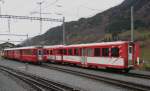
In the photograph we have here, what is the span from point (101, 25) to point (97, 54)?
325 feet

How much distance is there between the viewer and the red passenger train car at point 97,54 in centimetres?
2980

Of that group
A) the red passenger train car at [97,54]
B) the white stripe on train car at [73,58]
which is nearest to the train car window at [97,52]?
the red passenger train car at [97,54]

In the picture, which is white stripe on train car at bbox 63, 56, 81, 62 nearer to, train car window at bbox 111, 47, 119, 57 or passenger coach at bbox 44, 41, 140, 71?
passenger coach at bbox 44, 41, 140, 71

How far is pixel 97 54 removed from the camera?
1332 inches

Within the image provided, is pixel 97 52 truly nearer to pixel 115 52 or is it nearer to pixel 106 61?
pixel 106 61

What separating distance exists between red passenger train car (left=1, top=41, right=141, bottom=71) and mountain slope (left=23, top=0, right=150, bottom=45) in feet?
172

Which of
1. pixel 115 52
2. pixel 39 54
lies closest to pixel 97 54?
pixel 115 52

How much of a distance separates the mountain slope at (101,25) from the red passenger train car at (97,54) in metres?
52.4

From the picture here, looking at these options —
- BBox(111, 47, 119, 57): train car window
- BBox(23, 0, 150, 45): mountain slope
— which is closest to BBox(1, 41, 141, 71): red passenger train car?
BBox(111, 47, 119, 57): train car window

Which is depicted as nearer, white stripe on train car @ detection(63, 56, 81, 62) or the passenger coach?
the passenger coach

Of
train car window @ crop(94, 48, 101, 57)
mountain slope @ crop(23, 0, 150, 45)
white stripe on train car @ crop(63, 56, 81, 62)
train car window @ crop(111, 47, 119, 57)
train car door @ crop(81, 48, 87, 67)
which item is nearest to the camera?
train car window @ crop(111, 47, 119, 57)

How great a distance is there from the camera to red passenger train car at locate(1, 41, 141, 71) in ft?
97.8

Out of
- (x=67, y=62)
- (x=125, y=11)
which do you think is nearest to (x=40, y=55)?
(x=67, y=62)

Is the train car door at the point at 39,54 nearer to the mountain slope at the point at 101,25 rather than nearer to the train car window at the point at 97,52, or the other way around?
the train car window at the point at 97,52
